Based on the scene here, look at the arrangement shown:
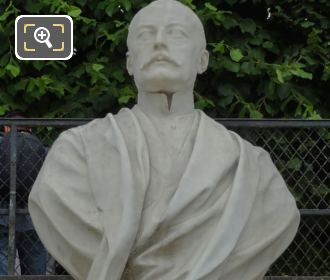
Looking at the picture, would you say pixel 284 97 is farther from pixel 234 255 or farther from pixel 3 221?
pixel 234 255

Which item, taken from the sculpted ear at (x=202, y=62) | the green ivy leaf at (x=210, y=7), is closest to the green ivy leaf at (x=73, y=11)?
the green ivy leaf at (x=210, y=7)

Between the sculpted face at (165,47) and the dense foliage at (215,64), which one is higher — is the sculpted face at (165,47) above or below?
above

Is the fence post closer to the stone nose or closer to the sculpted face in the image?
the sculpted face

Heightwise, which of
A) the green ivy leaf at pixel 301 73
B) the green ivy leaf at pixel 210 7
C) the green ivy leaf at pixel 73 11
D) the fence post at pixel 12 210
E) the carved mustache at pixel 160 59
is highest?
the carved mustache at pixel 160 59

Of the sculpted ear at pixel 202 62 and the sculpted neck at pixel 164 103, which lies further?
Answer: the sculpted ear at pixel 202 62

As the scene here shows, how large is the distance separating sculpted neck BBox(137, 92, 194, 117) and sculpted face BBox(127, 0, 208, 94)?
0.11ft

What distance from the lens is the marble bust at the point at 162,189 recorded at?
22.4 feet

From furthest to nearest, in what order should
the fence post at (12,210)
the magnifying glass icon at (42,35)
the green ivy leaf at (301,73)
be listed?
the green ivy leaf at (301,73)
the magnifying glass icon at (42,35)
the fence post at (12,210)

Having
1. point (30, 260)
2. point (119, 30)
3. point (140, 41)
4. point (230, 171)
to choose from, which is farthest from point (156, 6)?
point (119, 30)

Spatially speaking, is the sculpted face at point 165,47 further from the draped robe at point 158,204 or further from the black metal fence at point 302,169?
the black metal fence at point 302,169

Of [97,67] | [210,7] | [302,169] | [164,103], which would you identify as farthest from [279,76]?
[164,103]

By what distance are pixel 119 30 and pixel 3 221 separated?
2.32m

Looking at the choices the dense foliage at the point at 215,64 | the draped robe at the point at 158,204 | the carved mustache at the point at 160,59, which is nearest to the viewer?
the draped robe at the point at 158,204

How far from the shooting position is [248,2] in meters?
11.6
